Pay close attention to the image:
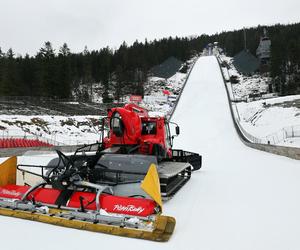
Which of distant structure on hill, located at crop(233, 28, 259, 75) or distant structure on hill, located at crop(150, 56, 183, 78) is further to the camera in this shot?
distant structure on hill, located at crop(150, 56, 183, 78)

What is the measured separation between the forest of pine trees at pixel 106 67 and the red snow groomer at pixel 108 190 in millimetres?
47841

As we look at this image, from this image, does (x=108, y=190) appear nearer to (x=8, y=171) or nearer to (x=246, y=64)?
(x=8, y=171)

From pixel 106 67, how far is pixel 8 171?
7390cm

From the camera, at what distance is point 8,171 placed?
23.3 feet

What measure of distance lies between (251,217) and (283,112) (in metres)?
27.6

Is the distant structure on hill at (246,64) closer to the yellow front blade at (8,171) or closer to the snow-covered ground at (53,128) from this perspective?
the snow-covered ground at (53,128)

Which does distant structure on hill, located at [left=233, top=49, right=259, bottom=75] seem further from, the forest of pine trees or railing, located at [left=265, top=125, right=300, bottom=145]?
railing, located at [left=265, top=125, right=300, bottom=145]

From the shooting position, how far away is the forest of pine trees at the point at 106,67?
179 feet

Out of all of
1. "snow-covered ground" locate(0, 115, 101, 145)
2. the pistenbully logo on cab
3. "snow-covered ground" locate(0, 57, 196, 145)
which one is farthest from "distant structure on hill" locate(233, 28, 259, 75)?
the pistenbully logo on cab

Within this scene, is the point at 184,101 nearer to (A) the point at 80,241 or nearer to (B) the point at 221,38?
(A) the point at 80,241

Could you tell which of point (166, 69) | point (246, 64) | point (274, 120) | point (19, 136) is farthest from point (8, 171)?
point (166, 69)

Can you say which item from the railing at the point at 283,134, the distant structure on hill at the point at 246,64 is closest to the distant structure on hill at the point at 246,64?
the distant structure on hill at the point at 246,64

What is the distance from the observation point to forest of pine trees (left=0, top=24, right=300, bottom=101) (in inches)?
2147

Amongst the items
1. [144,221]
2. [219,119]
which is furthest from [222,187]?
[219,119]
